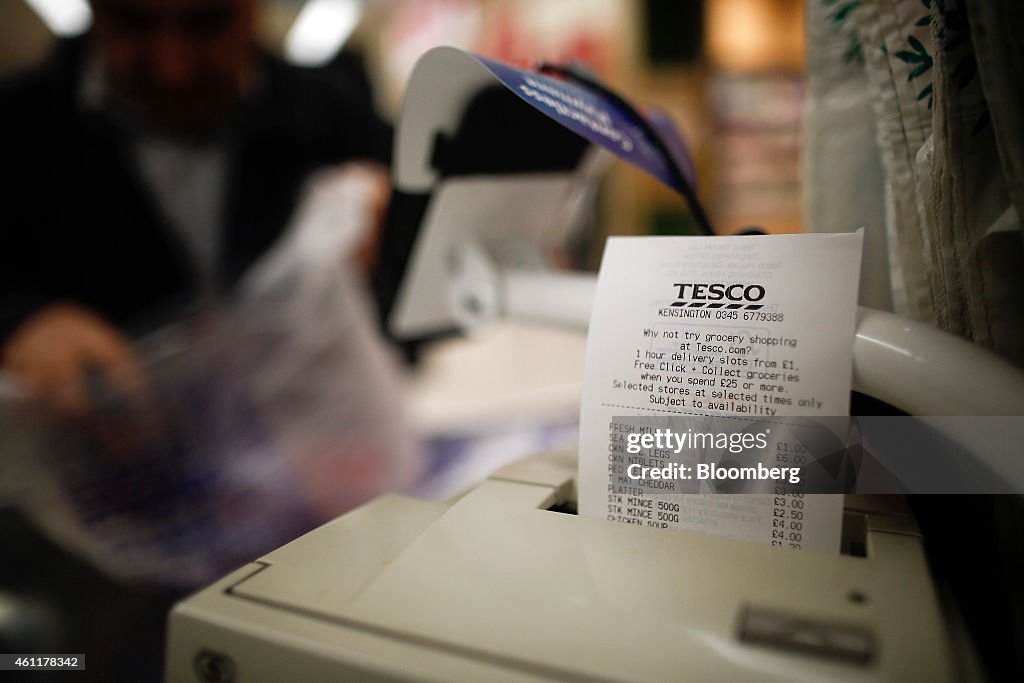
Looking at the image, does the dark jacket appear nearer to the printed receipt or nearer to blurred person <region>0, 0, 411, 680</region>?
blurred person <region>0, 0, 411, 680</region>

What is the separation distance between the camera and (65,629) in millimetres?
556

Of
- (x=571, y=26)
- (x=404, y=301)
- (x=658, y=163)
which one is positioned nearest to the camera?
(x=658, y=163)

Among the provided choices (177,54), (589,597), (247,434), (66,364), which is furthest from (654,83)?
(589,597)

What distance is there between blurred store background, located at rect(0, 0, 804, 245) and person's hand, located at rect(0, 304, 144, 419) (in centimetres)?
189

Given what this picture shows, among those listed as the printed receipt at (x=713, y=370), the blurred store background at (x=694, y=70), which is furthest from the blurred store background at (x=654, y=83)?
the printed receipt at (x=713, y=370)

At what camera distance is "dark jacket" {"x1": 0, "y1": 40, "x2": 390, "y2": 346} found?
1.22m

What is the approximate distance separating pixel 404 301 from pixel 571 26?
251 cm

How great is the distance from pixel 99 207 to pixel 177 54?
346mm

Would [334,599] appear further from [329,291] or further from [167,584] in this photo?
[329,291]

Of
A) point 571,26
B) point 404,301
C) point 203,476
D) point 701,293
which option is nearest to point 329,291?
point 203,476

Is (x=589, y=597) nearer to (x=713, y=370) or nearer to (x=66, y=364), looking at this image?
(x=713, y=370)

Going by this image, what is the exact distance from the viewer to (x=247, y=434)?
106 centimetres

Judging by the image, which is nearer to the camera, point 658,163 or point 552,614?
point 552,614

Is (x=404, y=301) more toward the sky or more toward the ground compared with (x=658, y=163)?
more toward the ground
